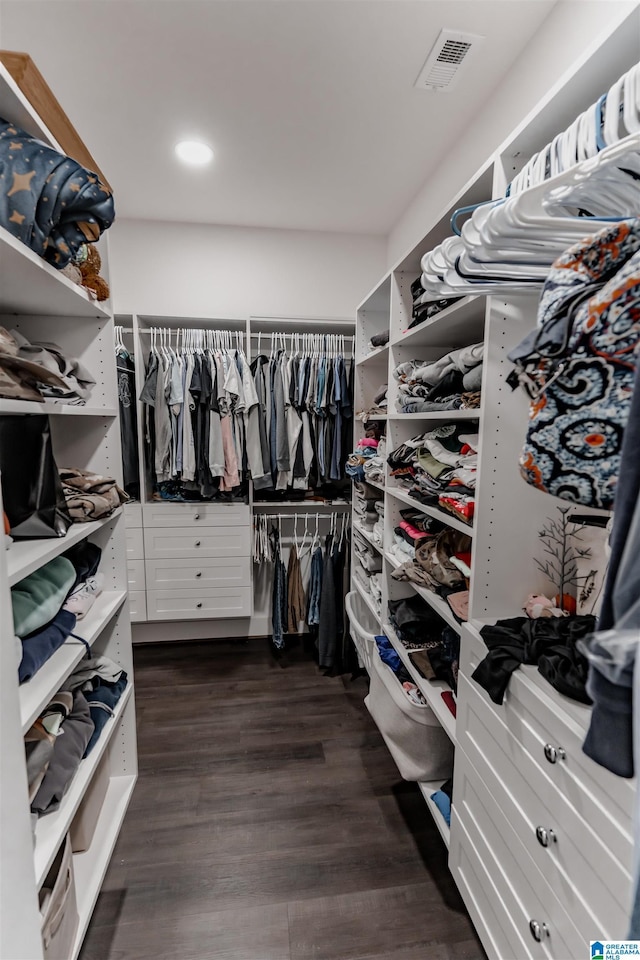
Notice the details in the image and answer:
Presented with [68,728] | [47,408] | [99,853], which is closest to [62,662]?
[68,728]

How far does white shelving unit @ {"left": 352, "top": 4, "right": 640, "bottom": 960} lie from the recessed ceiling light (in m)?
1.22

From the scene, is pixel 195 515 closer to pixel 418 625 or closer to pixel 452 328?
pixel 418 625

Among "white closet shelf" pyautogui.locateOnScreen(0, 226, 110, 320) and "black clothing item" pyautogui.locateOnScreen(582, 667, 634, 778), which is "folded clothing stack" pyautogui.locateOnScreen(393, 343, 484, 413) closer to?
"black clothing item" pyautogui.locateOnScreen(582, 667, 634, 778)

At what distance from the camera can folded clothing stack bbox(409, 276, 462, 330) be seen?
4.65ft

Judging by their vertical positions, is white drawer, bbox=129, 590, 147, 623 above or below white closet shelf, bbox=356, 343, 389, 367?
below

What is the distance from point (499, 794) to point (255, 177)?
2763 mm

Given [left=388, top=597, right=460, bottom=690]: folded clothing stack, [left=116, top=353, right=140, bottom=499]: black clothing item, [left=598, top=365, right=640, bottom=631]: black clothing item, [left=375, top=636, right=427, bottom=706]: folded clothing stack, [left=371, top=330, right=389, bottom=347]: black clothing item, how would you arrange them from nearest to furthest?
[left=598, top=365, right=640, bottom=631]: black clothing item < [left=388, top=597, right=460, bottom=690]: folded clothing stack < [left=375, top=636, right=427, bottom=706]: folded clothing stack < [left=371, top=330, right=389, bottom=347]: black clothing item < [left=116, top=353, right=140, bottom=499]: black clothing item

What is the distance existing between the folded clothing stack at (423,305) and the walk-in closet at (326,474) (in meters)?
0.03

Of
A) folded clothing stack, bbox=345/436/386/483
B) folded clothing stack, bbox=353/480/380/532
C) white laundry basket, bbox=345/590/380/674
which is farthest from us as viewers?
folded clothing stack, bbox=353/480/380/532

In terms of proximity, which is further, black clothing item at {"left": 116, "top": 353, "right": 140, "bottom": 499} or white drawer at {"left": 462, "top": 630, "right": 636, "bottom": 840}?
black clothing item at {"left": 116, "top": 353, "right": 140, "bottom": 499}

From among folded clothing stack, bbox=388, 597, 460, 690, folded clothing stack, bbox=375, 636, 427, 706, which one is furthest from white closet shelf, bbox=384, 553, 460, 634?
folded clothing stack, bbox=375, 636, 427, 706

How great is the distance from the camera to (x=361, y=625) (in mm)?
2412

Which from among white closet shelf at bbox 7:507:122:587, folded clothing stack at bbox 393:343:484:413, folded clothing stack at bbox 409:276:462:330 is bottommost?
white closet shelf at bbox 7:507:122:587

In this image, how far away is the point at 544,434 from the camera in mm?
582
